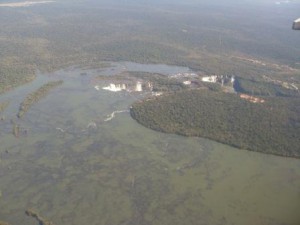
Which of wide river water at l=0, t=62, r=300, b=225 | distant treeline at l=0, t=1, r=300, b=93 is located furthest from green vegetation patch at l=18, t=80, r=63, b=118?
distant treeline at l=0, t=1, r=300, b=93

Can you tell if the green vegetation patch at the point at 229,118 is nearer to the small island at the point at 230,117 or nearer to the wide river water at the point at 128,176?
the small island at the point at 230,117

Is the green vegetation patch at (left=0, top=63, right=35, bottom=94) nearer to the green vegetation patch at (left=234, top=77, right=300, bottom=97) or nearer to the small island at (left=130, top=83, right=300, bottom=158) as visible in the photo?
the small island at (left=130, top=83, right=300, bottom=158)

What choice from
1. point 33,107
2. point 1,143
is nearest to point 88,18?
point 33,107

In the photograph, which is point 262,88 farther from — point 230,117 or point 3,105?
point 3,105

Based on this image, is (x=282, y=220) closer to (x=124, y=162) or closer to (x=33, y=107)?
(x=124, y=162)

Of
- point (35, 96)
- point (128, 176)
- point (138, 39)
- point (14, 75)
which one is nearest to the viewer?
point (128, 176)

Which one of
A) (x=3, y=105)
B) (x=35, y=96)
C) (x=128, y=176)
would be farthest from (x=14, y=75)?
(x=128, y=176)
